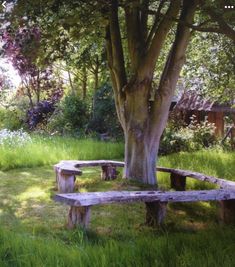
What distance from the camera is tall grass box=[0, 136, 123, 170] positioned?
9.75m

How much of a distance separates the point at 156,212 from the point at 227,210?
0.91 metres

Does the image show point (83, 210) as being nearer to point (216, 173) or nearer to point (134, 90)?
point (134, 90)

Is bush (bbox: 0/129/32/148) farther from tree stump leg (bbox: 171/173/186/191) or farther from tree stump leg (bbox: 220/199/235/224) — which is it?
tree stump leg (bbox: 220/199/235/224)

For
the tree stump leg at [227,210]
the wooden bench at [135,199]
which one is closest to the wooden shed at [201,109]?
the tree stump leg at [227,210]

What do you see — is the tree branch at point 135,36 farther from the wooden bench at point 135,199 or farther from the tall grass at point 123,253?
the tall grass at point 123,253

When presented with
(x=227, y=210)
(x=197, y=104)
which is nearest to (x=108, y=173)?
(x=227, y=210)

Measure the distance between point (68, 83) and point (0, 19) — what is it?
58.1ft

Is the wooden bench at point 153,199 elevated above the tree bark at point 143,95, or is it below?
below

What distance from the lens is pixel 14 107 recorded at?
19516 mm

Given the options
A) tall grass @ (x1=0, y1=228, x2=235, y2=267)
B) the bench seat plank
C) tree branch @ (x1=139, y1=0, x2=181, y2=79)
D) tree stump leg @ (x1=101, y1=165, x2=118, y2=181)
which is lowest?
tall grass @ (x1=0, y1=228, x2=235, y2=267)

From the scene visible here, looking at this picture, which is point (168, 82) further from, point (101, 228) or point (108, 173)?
point (101, 228)

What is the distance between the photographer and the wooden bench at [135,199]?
15.6 ft

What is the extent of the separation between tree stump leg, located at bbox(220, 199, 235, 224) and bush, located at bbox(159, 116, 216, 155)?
694 centimetres

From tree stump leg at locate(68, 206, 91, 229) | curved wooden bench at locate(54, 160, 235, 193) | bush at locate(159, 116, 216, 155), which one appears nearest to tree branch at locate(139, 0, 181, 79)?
curved wooden bench at locate(54, 160, 235, 193)
